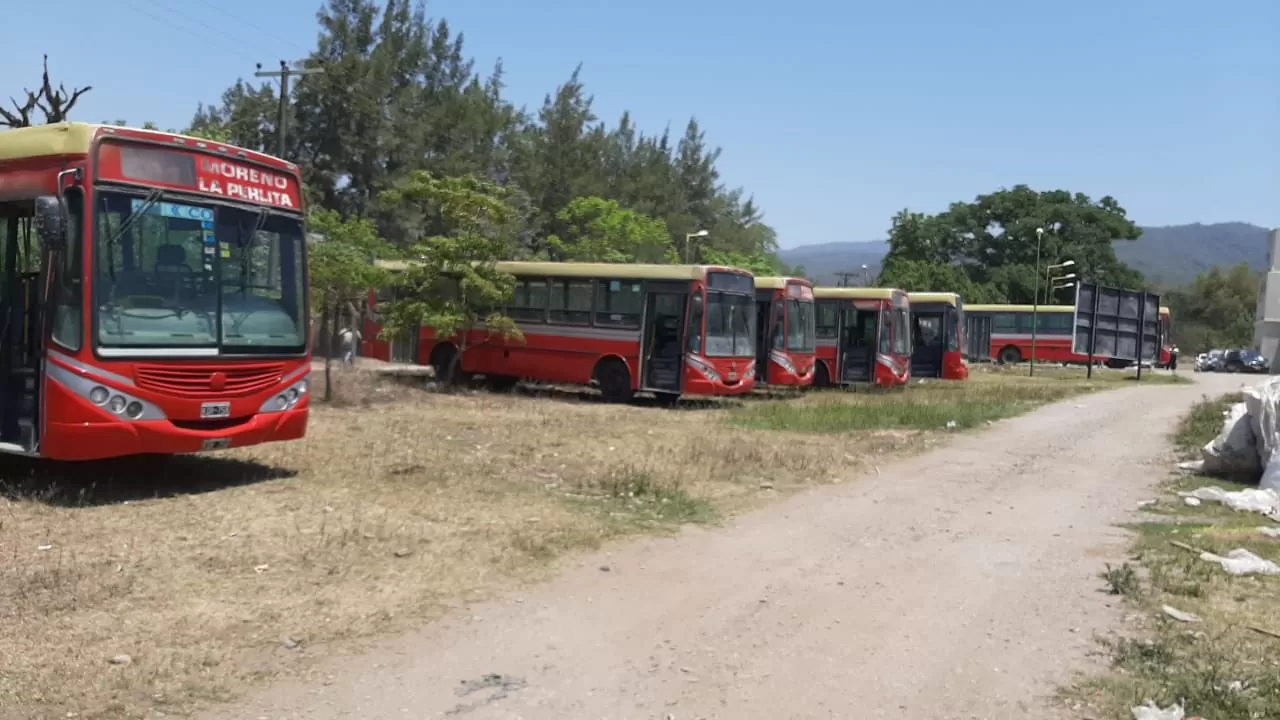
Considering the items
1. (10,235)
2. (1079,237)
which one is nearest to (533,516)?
(10,235)

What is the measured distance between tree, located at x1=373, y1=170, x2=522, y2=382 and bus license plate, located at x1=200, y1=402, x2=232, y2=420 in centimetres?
1171

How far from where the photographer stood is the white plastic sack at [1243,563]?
880 cm

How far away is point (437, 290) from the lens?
22562 millimetres

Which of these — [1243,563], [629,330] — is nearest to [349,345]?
[629,330]

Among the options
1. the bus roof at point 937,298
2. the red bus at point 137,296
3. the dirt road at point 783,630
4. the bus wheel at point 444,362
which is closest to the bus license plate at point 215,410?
the red bus at point 137,296

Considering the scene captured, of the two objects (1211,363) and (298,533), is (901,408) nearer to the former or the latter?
(298,533)

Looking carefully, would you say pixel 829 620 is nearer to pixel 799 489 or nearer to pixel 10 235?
pixel 799 489

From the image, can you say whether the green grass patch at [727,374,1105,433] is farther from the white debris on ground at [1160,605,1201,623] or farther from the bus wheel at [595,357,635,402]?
the white debris on ground at [1160,605,1201,623]

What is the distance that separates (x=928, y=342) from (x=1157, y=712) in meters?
29.8

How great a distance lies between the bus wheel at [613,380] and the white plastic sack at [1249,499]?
11.6m

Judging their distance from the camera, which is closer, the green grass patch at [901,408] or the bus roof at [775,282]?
the green grass patch at [901,408]

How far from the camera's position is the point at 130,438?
9.57 m

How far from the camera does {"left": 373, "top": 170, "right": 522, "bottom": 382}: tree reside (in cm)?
2206

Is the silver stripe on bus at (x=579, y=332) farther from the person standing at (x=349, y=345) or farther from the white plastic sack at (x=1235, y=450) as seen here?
the white plastic sack at (x=1235, y=450)
